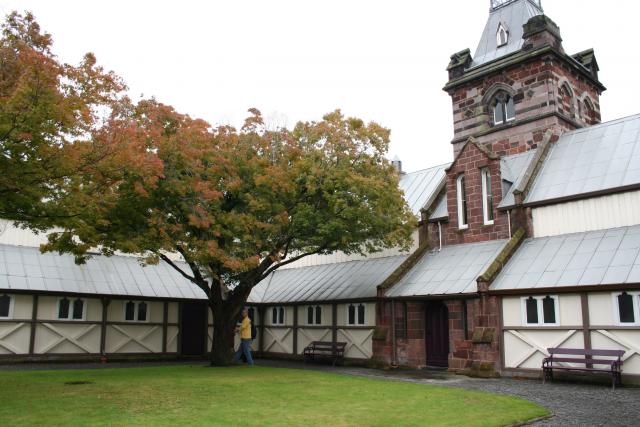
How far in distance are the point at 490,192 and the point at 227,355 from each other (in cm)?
1100

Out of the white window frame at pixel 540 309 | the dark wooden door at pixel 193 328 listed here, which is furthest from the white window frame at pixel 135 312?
the white window frame at pixel 540 309

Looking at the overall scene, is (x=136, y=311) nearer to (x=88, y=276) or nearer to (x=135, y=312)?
(x=135, y=312)

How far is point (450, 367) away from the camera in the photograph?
1805cm

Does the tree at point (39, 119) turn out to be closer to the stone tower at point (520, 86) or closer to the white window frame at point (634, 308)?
the white window frame at point (634, 308)

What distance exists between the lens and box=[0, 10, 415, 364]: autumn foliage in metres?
11.0

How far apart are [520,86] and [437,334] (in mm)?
12064

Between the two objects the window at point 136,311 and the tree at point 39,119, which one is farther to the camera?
the window at point 136,311

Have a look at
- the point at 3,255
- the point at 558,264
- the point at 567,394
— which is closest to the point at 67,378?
the point at 3,255

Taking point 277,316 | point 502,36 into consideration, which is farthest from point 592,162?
point 277,316

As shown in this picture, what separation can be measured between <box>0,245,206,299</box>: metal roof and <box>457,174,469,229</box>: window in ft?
37.4

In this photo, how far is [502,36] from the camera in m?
28.1

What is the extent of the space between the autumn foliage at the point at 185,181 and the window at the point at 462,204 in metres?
2.41

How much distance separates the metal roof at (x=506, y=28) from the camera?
89.8 feet

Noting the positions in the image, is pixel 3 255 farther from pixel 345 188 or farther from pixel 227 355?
pixel 345 188
